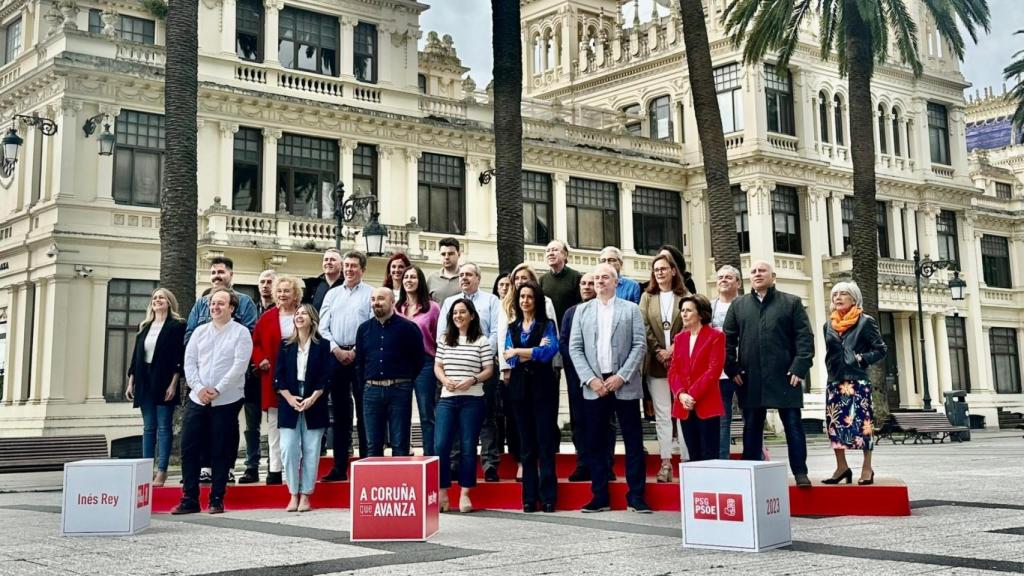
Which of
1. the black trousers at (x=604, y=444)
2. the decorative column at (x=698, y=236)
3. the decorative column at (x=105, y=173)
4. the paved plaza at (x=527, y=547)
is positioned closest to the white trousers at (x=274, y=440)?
the paved plaza at (x=527, y=547)

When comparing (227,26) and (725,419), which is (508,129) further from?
(227,26)

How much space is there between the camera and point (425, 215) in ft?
109

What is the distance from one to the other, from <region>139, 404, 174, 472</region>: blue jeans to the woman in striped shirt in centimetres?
331

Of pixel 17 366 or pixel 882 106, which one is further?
pixel 882 106

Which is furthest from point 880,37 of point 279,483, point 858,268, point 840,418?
point 279,483

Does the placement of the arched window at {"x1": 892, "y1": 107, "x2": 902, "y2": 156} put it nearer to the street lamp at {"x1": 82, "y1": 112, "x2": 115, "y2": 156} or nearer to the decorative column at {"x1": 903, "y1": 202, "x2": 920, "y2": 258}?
the decorative column at {"x1": 903, "y1": 202, "x2": 920, "y2": 258}

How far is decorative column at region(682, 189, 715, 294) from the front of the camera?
39844mm

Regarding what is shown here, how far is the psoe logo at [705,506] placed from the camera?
25.7ft

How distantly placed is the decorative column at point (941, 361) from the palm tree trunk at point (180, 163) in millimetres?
34204

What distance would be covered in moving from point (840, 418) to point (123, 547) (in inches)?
264

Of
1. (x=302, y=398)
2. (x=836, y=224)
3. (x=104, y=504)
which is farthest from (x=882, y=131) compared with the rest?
(x=104, y=504)

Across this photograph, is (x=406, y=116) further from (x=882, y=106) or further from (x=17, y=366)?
(x=882, y=106)

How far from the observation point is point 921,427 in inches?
1135

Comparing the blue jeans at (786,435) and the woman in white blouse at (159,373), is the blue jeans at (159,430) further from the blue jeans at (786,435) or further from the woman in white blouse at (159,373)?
the blue jeans at (786,435)
